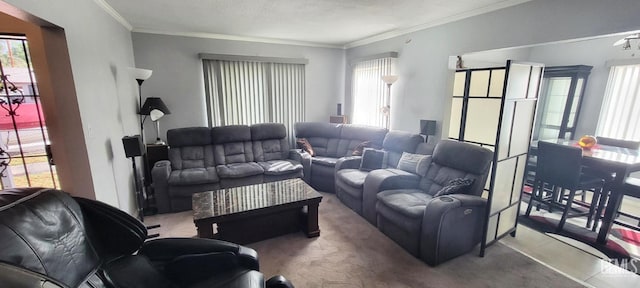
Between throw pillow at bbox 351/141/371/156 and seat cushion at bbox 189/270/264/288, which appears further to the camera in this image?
throw pillow at bbox 351/141/371/156

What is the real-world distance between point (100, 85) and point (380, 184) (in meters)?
3.10

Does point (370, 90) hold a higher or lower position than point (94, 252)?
higher

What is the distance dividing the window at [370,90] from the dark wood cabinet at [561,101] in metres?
2.74

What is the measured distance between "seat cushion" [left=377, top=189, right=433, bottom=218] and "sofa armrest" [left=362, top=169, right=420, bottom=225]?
8cm

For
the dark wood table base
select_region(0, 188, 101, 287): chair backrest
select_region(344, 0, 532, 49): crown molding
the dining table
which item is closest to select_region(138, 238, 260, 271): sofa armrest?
select_region(0, 188, 101, 287): chair backrest

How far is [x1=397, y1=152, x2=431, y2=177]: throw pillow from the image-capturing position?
3127mm

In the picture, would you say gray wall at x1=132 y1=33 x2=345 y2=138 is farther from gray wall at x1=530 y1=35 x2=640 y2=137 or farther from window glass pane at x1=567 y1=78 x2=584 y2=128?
window glass pane at x1=567 y1=78 x2=584 y2=128

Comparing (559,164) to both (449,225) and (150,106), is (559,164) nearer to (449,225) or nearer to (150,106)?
(449,225)

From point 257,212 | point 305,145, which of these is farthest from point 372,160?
point 257,212

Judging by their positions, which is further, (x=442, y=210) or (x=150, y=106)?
(x=150, y=106)

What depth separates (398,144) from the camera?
369cm

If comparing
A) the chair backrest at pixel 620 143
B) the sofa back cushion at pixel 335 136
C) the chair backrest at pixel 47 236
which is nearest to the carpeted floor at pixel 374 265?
the chair backrest at pixel 47 236

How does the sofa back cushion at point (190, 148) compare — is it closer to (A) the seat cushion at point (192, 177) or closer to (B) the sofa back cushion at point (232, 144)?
(B) the sofa back cushion at point (232, 144)

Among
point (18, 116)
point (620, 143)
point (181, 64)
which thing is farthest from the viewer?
point (181, 64)
